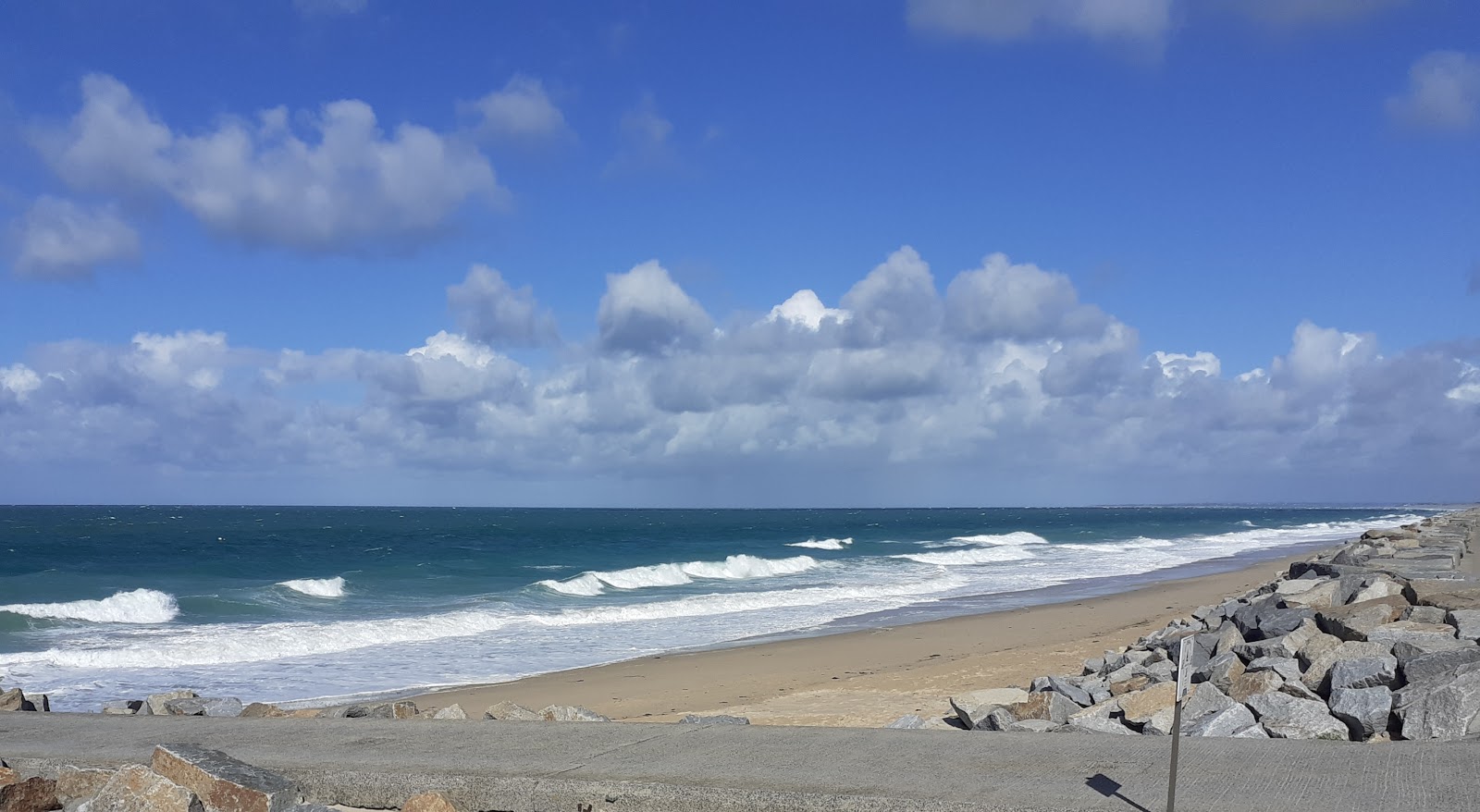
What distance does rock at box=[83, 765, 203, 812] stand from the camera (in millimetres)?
4906

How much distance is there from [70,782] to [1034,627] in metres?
16.3

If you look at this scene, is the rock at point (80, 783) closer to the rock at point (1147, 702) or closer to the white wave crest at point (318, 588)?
the rock at point (1147, 702)

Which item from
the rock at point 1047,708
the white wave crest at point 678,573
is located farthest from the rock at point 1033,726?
the white wave crest at point 678,573

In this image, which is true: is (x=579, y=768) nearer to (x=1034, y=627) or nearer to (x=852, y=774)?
(x=852, y=774)

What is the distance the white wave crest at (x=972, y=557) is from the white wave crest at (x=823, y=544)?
9.64 meters

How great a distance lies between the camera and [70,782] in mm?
5590

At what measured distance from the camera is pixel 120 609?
2697cm

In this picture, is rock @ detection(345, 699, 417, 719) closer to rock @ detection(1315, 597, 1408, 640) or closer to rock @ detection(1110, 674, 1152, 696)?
rock @ detection(1110, 674, 1152, 696)

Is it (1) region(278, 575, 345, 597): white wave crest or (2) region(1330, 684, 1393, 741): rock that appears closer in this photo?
(2) region(1330, 684, 1393, 741): rock

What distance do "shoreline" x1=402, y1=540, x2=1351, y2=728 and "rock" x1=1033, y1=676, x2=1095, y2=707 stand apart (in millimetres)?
1439

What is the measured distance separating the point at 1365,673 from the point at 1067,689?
207cm

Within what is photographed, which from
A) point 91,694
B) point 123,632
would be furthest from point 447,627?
point 91,694

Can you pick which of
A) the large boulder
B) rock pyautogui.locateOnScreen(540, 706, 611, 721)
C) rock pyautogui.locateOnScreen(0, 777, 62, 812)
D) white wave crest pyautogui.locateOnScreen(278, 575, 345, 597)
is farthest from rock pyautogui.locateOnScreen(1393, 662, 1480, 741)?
white wave crest pyautogui.locateOnScreen(278, 575, 345, 597)

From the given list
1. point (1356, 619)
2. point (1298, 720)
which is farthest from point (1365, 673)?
point (1356, 619)
